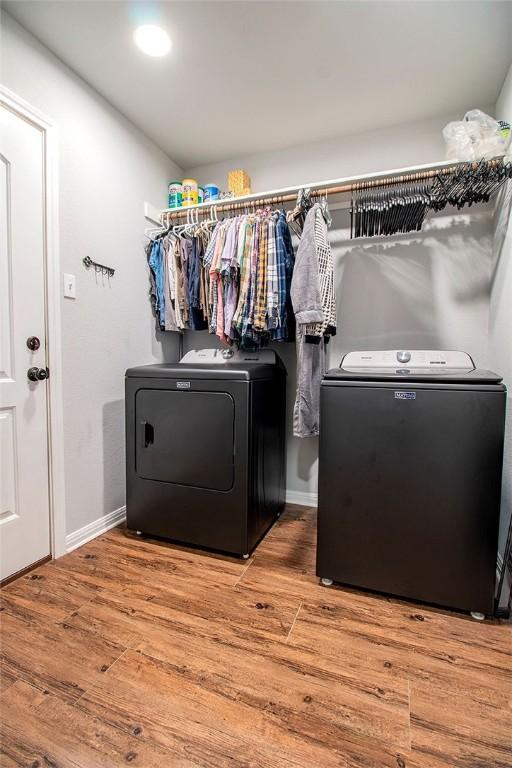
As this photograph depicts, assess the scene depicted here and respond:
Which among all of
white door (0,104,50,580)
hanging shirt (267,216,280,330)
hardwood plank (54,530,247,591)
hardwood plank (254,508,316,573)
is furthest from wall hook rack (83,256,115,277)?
hardwood plank (254,508,316,573)

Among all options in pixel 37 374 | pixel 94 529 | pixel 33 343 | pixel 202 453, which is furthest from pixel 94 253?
pixel 94 529

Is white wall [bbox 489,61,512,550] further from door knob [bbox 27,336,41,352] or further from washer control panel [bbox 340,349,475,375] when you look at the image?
door knob [bbox 27,336,41,352]

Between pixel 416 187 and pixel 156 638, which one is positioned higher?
pixel 416 187

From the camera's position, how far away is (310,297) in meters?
1.67

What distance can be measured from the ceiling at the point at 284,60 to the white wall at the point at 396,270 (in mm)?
131

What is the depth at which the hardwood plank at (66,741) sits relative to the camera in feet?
2.71

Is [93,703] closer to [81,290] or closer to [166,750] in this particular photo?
[166,750]

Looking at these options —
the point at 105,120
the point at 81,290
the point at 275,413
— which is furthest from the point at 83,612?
the point at 105,120

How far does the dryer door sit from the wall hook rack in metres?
0.68

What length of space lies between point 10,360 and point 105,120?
138cm

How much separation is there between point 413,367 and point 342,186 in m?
1.03

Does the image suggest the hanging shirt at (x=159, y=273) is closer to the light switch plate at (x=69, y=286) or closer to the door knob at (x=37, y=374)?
the light switch plate at (x=69, y=286)

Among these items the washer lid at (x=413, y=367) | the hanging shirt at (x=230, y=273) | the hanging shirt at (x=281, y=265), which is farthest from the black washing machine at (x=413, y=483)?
the hanging shirt at (x=230, y=273)

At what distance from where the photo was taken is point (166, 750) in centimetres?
85
